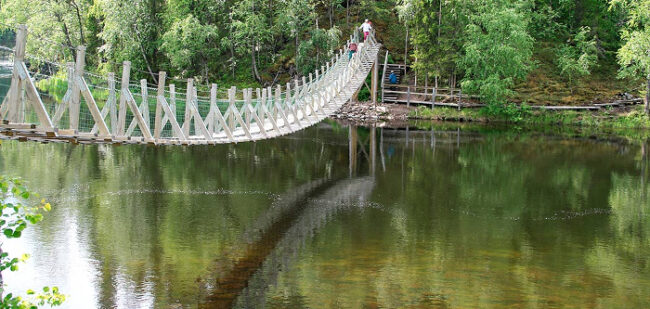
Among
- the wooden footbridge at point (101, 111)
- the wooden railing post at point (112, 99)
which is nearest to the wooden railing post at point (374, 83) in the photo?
the wooden footbridge at point (101, 111)

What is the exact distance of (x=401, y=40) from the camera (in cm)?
3272

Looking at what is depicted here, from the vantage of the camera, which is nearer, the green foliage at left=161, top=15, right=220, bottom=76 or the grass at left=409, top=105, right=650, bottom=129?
the grass at left=409, top=105, right=650, bottom=129

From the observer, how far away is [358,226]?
11227 mm

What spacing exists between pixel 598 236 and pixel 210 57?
23443mm

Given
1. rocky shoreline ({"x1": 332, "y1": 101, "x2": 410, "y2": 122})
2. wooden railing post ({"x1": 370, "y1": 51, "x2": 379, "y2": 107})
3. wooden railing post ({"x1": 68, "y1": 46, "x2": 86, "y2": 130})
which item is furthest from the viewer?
rocky shoreline ({"x1": 332, "y1": 101, "x2": 410, "y2": 122})

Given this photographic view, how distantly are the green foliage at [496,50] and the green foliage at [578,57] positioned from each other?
2277 millimetres

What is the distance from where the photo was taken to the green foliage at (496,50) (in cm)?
2598

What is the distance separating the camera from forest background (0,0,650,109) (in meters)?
26.6

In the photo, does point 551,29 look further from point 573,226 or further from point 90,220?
point 90,220

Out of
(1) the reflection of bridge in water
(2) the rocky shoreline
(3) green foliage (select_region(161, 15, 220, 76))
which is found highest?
(3) green foliage (select_region(161, 15, 220, 76))

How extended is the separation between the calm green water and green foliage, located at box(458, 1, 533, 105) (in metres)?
7.82

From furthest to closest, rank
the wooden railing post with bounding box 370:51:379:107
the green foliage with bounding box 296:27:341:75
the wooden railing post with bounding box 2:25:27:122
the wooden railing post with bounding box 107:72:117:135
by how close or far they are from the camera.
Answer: the green foliage with bounding box 296:27:341:75 < the wooden railing post with bounding box 370:51:379:107 < the wooden railing post with bounding box 107:72:117:135 < the wooden railing post with bounding box 2:25:27:122

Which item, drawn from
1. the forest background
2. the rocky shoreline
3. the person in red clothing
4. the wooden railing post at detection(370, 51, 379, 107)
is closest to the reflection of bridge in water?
the person in red clothing

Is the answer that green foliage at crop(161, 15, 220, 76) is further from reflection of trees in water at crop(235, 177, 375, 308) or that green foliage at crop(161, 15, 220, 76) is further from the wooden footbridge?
reflection of trees in water at crop(235, 177, 375, 308)
